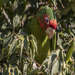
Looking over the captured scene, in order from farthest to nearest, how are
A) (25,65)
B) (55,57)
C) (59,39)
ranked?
(59,39) < (25,65) < (55,57)

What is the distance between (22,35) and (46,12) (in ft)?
0.67

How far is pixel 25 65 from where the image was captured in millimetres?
1198

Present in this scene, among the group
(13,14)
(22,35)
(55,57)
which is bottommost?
(55,57)

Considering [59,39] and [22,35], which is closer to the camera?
[22,35]

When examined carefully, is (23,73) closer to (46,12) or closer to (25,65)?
(25,65)

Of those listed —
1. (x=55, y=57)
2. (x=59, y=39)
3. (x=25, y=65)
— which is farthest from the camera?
(x=59, y=39)

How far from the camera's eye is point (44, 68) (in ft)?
4.03

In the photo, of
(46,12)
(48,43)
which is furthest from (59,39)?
(46,12)

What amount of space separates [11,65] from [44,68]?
0.18 metres

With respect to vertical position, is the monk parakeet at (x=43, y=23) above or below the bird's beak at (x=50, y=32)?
above

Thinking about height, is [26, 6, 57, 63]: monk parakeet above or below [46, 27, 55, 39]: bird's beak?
above

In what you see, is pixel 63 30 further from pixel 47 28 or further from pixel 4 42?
pixel 4 42

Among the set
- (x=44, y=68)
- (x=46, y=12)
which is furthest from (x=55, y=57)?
(x=46, y=12)

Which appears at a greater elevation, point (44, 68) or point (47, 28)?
point (47, 28)
